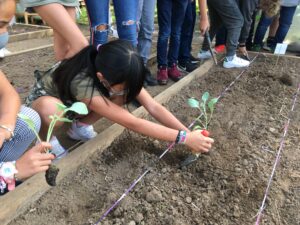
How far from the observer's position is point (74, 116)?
206cm

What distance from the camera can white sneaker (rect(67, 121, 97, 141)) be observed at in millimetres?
2137

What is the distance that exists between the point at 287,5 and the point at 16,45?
12.0 ft

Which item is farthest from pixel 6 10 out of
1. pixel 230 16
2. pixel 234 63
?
pixel 234 63

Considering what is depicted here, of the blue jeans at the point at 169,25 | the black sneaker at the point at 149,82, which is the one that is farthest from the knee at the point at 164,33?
the black sneaker at the point at 149,82

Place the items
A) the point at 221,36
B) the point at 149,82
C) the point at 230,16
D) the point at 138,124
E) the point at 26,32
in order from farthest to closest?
the point at 26,32, the point at 221,36, the point at 230,16, the point at 149,82, the point at 138,124

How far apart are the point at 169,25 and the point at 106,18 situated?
0.94 m

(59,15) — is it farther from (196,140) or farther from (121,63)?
(196,140)

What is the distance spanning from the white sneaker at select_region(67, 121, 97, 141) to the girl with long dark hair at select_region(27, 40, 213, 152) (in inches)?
9.2

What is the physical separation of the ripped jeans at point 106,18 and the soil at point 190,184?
0.69 m

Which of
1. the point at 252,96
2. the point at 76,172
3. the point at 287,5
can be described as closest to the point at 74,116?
the point at 76,172

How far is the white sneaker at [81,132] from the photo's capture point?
2.14 metres

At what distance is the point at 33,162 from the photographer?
1.34m

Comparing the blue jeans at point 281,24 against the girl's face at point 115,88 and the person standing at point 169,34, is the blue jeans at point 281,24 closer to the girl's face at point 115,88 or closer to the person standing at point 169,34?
the person standing at point 169,34

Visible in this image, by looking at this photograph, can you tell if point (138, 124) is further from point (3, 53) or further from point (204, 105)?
point (3, 53)
